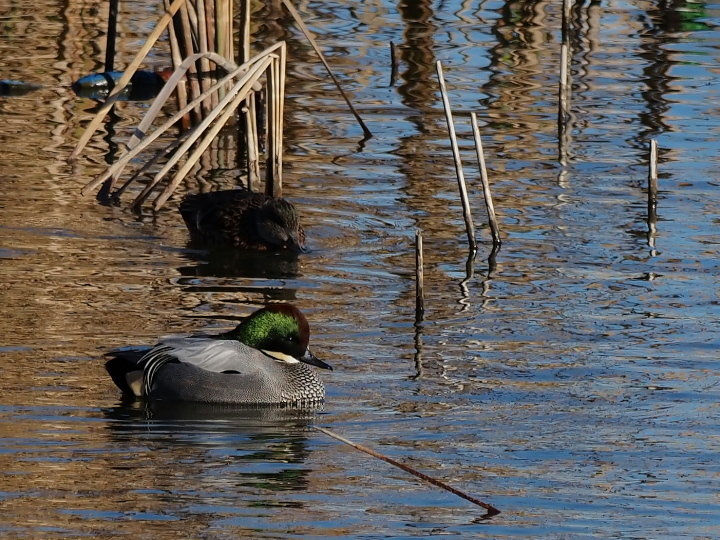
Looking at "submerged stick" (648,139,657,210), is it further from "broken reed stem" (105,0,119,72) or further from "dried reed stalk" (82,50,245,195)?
"broken reed stem" (105,0,119,72)

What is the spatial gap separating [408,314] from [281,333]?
59.8 inches

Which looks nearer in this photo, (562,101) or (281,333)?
(281,333)

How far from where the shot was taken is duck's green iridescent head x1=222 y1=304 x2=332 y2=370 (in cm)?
862

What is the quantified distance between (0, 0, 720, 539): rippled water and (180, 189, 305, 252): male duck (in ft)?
0.74

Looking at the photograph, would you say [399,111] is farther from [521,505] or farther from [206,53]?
[521,505]

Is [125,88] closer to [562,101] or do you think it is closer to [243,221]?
[562,101]

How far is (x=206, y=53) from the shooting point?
12180 millimetres

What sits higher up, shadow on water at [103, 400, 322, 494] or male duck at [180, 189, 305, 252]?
male duck at [180, 189, 305, 252]

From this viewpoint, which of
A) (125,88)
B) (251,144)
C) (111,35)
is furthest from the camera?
(125,88)

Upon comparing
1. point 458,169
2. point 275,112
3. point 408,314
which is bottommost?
point 408,314

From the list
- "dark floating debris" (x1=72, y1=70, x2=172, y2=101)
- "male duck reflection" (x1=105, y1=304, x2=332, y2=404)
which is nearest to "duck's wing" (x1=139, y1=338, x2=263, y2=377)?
"male duck reflection" (x1=105, y1=304, x2=332, y2=404)

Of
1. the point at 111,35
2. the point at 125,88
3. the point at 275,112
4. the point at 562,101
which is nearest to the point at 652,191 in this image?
the point at 562,101

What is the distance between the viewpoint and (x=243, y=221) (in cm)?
1181

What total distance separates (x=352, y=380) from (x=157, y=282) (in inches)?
95.1
